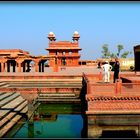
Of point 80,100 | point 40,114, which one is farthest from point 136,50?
point 40,114

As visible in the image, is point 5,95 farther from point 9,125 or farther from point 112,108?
point 112,108

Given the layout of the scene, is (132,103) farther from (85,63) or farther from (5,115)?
(85,63)

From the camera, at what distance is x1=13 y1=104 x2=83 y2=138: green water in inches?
440

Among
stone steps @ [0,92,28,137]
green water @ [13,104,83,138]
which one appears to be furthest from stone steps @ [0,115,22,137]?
green water @ [13,104,83,138]

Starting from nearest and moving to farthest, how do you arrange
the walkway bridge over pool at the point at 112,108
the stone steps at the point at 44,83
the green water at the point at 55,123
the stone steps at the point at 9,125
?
the stone steps at the point at 9,125 < the walkway bridge over pool at the point at 112,108 < the green water at the point at 55,123 < the stone steps at the point at 44,83

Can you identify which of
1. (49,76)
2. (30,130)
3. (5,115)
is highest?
(49,76)

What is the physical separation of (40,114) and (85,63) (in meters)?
39.6

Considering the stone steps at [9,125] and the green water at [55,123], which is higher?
the stone steps at [9,125]

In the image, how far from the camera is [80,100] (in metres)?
17.3

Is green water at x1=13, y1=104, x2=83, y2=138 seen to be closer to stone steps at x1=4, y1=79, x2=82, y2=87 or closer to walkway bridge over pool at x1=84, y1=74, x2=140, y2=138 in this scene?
walkway bridge over pool at x1=84, y1=74, x2=140, y2=138

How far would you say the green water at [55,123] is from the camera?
11.2m

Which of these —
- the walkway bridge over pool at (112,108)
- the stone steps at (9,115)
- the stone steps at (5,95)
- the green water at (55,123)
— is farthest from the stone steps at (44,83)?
the walkway bridge over pool at (112,108)

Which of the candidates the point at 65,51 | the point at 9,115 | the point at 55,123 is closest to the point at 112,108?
the point at 55,123

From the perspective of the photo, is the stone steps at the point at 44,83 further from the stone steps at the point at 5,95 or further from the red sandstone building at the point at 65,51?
the red sandstone building at the point at 65,51
